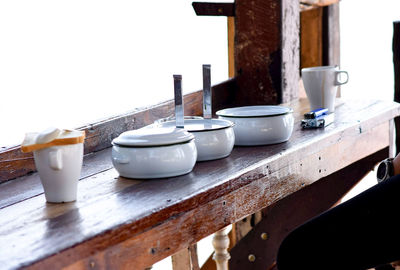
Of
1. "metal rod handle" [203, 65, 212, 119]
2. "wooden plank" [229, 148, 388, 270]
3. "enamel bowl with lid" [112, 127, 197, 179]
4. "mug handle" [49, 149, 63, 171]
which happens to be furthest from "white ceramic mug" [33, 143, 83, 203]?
"wooden plank" [229, 148, 388, 270]

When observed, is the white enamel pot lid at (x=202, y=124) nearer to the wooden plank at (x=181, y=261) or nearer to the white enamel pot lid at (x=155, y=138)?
the white enamel pot lid at (x=155, y=138)

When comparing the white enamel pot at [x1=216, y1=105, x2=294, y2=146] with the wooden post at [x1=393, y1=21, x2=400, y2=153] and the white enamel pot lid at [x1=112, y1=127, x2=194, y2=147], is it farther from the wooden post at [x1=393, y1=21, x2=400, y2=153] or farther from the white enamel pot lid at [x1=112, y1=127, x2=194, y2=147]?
the wooden post at [x1=393, y1=21, x2=400, y2=153]

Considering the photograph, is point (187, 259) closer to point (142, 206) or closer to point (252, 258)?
point (252, 258)

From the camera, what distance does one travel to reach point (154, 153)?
1201 mm

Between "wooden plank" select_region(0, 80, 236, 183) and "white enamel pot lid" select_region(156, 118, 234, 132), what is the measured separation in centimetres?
29

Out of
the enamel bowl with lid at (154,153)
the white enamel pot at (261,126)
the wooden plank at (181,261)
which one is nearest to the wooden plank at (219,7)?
the white enamel pot at (261,126)

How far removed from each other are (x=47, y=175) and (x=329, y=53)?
2226 millimetres

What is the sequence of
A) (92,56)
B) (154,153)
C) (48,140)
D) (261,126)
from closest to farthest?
(48,140) → (154,153) → (261,126) → (92,56)

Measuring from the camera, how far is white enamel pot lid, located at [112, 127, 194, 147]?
3.94ft

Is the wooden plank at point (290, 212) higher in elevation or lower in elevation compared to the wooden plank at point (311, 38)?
lower

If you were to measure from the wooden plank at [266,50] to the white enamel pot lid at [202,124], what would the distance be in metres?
A: 0.80

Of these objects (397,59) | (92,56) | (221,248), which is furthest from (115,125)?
(397,59)

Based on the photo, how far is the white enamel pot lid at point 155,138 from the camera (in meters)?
1.20

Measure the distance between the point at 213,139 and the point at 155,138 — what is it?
0.20m
